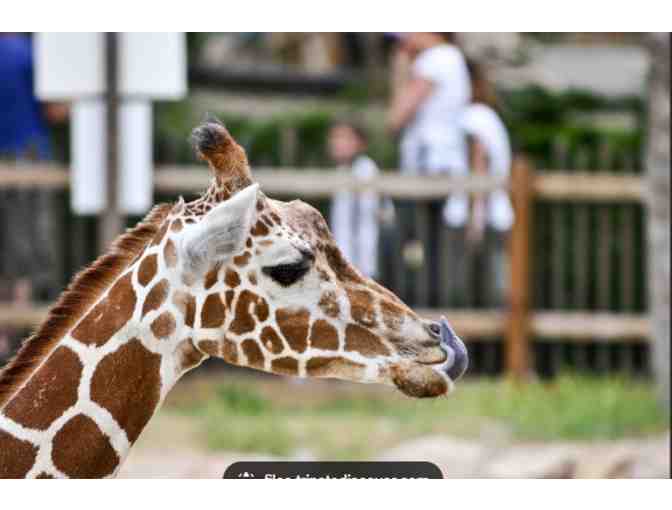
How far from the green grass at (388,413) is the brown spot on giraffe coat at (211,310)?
12.5 feet

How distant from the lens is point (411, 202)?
7652 mm

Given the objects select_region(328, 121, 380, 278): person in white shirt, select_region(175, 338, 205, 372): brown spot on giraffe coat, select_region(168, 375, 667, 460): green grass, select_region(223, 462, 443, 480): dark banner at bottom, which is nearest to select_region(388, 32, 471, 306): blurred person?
select_region(328, 121, 380, 278): person in white shirt

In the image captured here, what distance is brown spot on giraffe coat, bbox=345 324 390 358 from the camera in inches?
111

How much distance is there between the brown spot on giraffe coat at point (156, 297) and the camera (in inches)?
109

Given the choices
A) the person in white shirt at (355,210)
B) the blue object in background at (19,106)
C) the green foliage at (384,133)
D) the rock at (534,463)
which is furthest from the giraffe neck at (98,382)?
the green foliage at (384,133)

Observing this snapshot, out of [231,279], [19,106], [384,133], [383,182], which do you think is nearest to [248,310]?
[231,279]

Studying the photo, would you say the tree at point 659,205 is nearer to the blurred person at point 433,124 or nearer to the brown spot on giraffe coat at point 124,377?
the blurred person at point 433,124

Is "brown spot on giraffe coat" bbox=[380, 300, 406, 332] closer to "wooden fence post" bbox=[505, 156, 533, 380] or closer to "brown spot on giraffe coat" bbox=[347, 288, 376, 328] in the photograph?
"brown spot on giraffe coat" bbox=[347, 288, 376, 328]

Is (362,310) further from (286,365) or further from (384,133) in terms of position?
(384,133)

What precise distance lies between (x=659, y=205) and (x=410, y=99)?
5.32 feet

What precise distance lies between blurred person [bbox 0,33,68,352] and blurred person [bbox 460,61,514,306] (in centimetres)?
248

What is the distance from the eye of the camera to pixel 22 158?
7.33m

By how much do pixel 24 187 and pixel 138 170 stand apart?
1.80 meters
